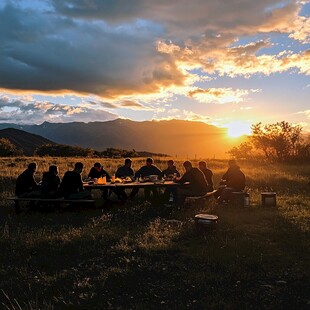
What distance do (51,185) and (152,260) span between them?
558 cm

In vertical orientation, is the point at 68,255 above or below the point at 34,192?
below

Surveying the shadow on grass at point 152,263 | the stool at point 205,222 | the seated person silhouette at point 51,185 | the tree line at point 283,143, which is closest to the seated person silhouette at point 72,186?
the seated person silhouette at point 51,185

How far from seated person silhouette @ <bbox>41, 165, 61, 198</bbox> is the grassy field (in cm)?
55

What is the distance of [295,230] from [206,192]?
3.76 metres

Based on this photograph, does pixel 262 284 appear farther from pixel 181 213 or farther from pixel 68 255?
pixel 181 213

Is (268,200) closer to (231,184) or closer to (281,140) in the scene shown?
(231,184)

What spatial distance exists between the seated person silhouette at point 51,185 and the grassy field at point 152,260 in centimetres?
55

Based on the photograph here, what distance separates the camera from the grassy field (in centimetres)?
573

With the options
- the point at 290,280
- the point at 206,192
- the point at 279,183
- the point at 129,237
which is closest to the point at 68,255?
the point at 129,237

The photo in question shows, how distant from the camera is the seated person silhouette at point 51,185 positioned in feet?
38.2

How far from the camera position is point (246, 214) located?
11.4m

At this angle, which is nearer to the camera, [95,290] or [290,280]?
[95,290]

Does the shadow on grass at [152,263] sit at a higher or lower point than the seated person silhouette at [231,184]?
lower

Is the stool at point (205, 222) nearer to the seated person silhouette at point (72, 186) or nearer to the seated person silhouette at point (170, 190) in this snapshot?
the seated person silhouette at point (170, 190)
